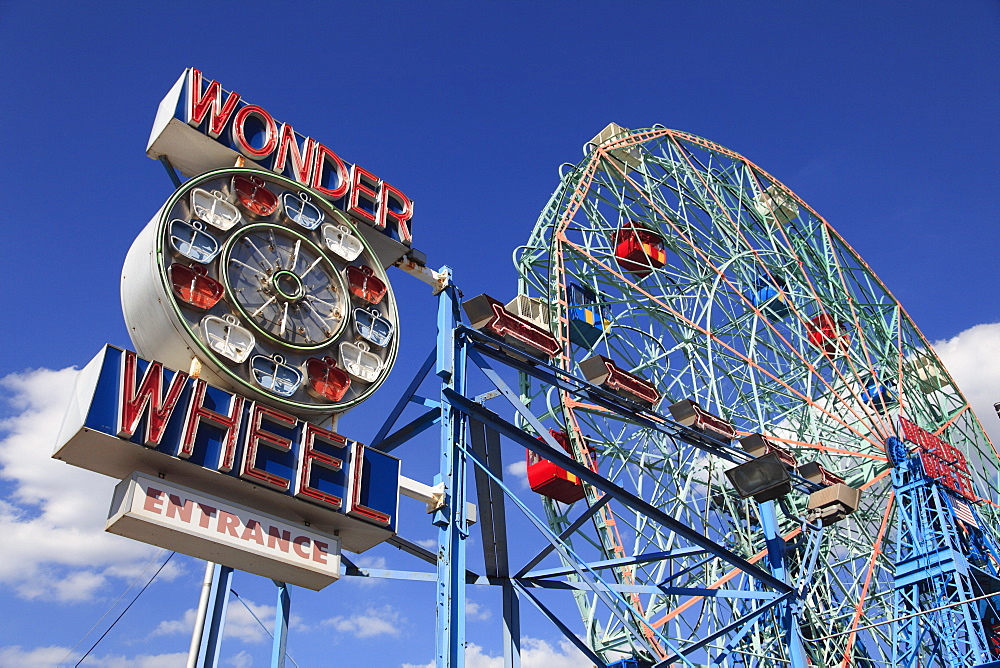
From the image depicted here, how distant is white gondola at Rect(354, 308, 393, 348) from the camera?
53.2 feet

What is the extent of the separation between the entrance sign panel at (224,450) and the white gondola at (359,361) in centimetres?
151

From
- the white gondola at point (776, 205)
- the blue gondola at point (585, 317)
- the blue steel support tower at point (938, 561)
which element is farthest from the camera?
the white gondola at point (776, 205)

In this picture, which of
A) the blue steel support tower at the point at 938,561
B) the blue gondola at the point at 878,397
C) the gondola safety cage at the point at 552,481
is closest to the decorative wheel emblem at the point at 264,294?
the gondola safety cage at the point at 552,481

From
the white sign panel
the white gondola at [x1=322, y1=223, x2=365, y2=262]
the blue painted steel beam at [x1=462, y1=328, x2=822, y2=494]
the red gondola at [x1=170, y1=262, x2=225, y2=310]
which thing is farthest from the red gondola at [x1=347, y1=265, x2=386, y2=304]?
the white sign panel

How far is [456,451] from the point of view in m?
15.1

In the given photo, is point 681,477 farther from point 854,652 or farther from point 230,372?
point 230,372

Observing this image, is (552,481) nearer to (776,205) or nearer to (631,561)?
(631,561)

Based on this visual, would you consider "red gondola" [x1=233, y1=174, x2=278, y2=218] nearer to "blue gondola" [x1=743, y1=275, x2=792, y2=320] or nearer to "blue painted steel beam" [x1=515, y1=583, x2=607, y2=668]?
"blue painted steel beam" [x1=515, y1=583, x2=607, y2=668]

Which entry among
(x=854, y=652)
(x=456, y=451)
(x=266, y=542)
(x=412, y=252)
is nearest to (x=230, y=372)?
(x=266, y=542)

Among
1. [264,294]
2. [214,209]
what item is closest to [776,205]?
[264,294]

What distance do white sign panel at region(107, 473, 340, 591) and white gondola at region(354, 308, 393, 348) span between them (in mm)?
3741

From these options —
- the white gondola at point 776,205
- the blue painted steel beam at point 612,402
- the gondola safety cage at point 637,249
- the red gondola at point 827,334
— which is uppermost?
the white gondola at point 776,205

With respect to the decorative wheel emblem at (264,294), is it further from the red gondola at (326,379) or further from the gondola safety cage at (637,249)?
the gondola safety cage at (637,249)

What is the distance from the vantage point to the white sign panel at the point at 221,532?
38.6ft
